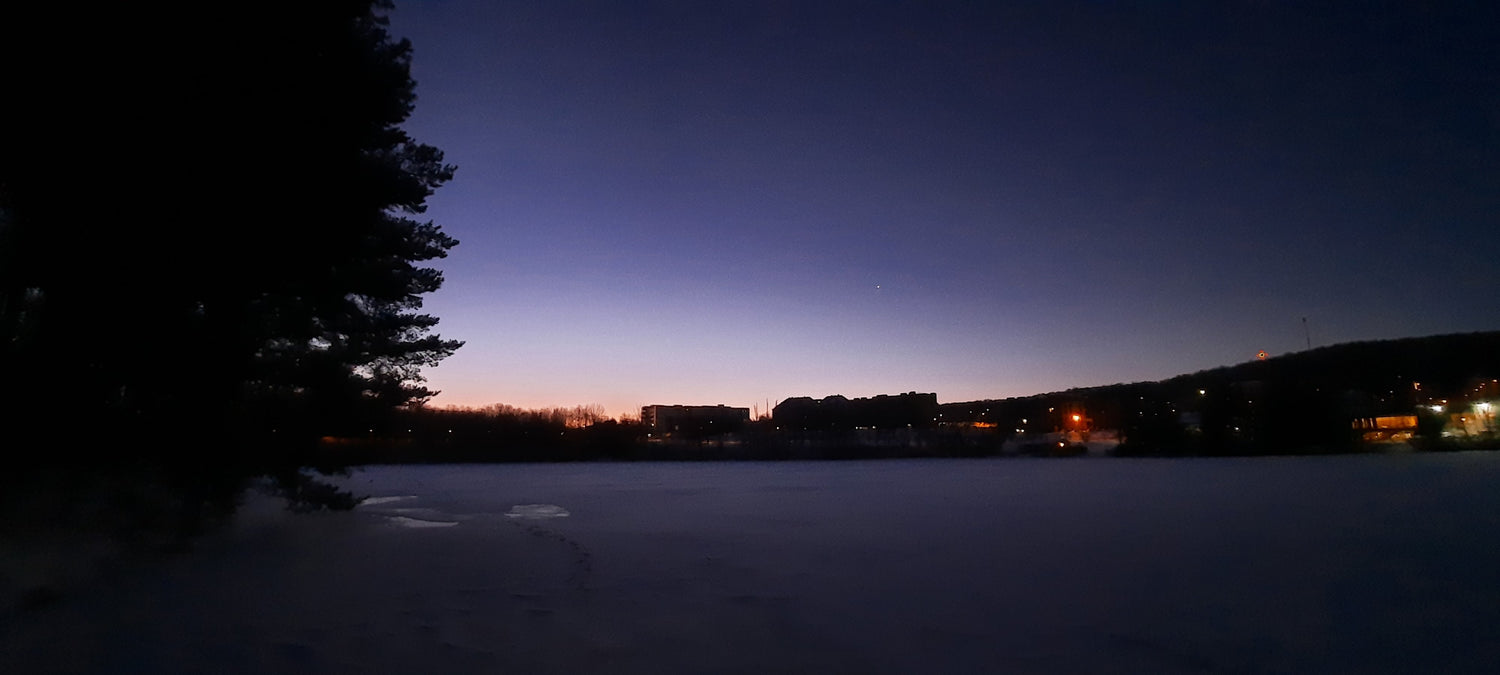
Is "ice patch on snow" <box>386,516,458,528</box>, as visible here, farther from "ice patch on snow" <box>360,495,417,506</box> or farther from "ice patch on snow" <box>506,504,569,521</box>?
"ice patch on snow" <box>360,495,417,506</box>

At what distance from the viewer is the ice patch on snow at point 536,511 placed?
38.9ft

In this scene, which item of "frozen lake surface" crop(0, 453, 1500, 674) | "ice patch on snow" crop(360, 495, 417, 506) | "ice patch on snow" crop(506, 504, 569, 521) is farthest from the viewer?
"ice patch on snow" crop(360, 495, 417, 506)

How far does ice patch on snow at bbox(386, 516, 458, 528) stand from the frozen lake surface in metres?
0.16

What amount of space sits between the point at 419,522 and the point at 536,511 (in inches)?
81.1

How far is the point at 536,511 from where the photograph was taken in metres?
12.6

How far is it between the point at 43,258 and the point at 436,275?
5527 mm

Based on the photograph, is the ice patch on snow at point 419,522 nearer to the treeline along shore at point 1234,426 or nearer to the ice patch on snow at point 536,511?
the ice patch on snow at point 536,511

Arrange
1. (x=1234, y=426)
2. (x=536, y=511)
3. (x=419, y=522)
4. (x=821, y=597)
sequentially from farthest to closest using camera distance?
(x=1234, y=426) < (x=536, y=511) < (x=419, y=522) < (x=821, y=597)

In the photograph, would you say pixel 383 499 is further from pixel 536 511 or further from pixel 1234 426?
pixel 1234 426

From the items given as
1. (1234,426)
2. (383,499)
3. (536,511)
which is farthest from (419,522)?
(1234,426)

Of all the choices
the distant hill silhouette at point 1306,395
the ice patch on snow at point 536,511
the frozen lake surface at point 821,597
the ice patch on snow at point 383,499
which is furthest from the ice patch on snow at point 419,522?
the distant hill silhouette at point 1306,395

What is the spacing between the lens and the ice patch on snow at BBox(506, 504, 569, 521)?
11.9 metres

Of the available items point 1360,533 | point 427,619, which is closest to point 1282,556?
point 1360,533

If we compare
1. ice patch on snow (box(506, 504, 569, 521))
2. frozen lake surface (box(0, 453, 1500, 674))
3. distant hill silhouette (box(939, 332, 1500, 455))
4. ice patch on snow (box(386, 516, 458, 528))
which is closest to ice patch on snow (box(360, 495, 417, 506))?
ice patch on snow (box(506, 504, 569, 521))
